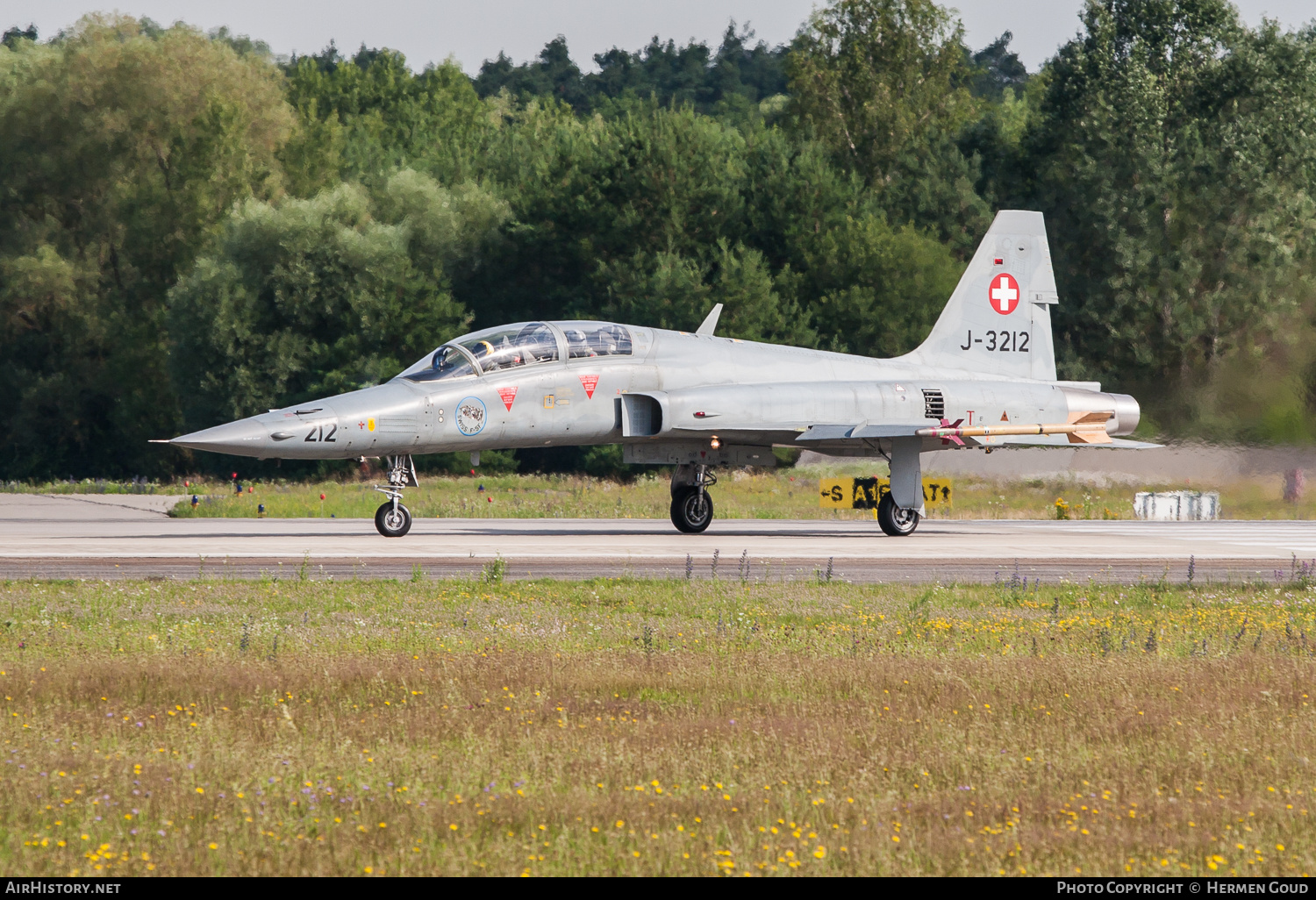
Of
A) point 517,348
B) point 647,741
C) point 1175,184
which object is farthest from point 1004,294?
point 1175,184

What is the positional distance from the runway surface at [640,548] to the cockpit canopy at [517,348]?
242cm

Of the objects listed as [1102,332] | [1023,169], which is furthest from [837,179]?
[1102,332]

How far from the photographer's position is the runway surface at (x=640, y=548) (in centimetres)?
1531

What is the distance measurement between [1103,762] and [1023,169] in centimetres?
5122

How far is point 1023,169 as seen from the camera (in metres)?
54.8

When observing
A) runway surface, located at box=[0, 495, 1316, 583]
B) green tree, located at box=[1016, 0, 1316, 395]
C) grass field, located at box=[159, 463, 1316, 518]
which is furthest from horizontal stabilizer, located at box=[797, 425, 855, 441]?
green tree, located at box=[1016, 0, 1316, 395]

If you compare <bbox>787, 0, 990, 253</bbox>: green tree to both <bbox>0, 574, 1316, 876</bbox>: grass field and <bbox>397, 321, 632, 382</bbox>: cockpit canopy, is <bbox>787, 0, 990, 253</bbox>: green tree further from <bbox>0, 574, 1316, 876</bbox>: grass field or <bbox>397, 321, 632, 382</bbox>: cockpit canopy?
<bbox>0, 574, 1316, 876</bbox>: grass field

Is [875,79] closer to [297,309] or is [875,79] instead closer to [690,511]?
[297,309]

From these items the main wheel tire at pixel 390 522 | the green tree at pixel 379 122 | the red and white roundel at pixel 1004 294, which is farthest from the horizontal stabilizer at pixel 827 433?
the green tree at pixel 379 122

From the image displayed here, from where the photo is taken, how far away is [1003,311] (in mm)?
23875

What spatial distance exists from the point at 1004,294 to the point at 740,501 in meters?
9.84

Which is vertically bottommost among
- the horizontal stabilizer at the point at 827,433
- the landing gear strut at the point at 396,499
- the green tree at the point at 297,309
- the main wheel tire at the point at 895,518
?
the main wheel tire at the point at 895,518

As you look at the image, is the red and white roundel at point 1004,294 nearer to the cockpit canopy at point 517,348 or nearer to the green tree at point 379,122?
the cockpit canopy at point 517,348

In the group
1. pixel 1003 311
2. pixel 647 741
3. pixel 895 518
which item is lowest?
pixel 647 741
